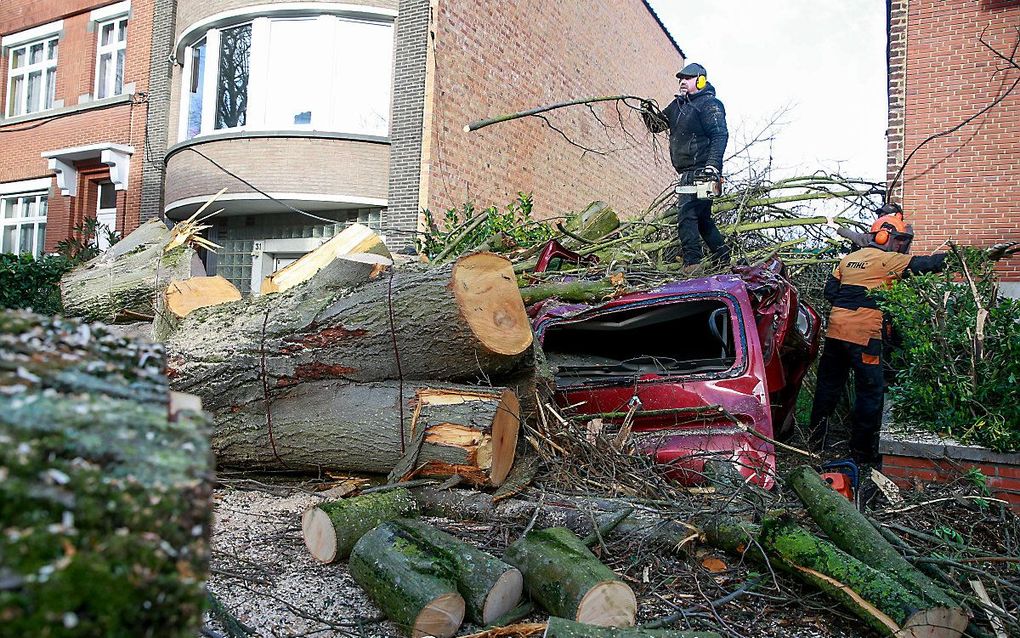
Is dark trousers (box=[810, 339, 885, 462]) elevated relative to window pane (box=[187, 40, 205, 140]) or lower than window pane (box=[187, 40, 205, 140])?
lower

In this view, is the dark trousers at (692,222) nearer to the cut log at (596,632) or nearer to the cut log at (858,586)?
the cut log at (858,586)

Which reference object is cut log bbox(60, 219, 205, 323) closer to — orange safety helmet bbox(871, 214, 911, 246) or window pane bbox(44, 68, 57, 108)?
orange safety helmet bbox(871, 214, 911, 246)

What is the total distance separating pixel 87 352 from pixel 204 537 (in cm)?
37

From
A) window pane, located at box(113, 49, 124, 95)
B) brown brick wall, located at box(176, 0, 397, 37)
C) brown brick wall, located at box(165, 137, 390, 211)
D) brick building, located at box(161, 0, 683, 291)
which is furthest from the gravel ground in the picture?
window pane, located at box(113, 49, 124, 95)

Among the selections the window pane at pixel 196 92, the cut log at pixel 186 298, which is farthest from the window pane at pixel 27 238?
the cut log at pixel 186 298

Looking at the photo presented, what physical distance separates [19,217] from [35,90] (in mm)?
2912

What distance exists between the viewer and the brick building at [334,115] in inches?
477

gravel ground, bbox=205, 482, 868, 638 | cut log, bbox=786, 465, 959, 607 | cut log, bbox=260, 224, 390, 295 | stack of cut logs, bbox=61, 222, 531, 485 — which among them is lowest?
gravel ground, bbox=205, 482, 868, 638

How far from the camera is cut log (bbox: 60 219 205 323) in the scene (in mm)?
6588

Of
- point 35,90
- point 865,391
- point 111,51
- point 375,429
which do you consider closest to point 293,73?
point 111,51

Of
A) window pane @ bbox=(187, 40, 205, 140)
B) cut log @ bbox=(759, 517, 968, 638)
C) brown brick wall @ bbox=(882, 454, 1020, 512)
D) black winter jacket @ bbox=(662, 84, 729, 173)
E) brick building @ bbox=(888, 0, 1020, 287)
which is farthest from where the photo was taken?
window pane @ bbox=(187, 40, 205, 140)

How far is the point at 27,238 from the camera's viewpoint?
1730 cm

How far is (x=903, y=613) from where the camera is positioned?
267cm

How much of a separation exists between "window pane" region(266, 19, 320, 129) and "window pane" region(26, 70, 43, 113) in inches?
326
